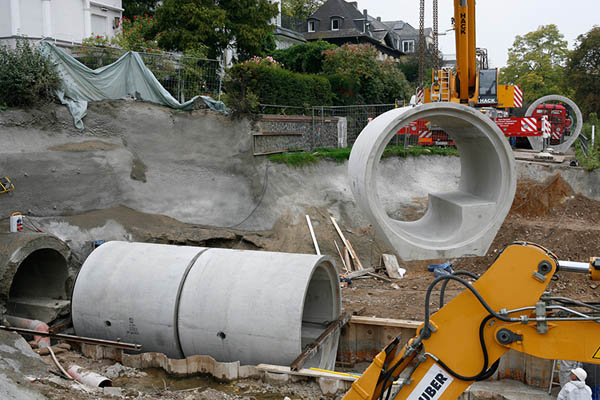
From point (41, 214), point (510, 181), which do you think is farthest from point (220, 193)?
point (510, 181)

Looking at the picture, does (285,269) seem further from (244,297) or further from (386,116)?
(386,116)

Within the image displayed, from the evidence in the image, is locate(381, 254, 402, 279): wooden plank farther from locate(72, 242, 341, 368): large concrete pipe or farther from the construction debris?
locate(72, 242, 341, 368): large concrete pipe

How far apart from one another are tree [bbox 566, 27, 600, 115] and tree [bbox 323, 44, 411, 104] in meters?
13.8

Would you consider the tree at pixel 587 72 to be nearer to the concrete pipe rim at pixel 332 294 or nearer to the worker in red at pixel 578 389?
the concrete pipe rim at pixel 332 294

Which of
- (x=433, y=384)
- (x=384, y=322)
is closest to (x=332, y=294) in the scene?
(x=384, y=322)

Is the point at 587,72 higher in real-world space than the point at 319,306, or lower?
higher

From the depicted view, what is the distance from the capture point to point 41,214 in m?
12.3

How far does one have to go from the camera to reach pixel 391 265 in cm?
1401

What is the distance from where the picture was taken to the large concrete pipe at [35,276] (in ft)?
30.6

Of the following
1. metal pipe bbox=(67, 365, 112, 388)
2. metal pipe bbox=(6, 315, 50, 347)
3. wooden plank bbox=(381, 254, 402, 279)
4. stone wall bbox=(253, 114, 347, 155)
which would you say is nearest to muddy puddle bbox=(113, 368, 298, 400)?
metal pipe bbox=(67, 365, 112, 388)

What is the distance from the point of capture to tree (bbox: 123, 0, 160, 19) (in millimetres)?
26502

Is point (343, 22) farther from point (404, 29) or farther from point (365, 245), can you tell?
point (365, 245)

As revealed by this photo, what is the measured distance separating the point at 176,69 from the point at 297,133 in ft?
13.0

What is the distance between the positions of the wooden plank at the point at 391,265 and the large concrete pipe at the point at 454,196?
14.8ft
